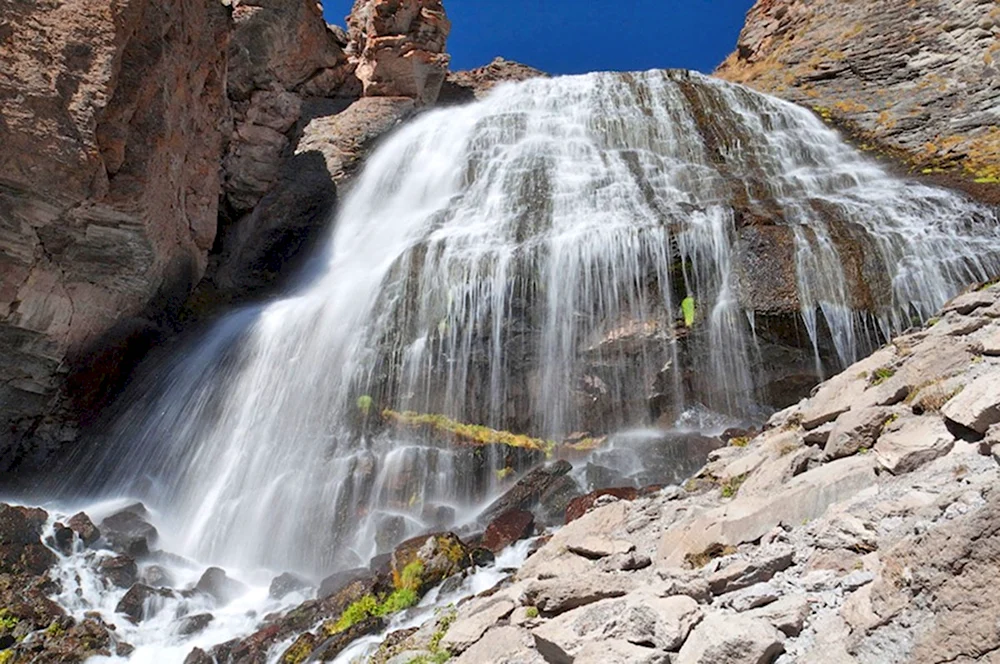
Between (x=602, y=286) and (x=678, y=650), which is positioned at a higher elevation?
(x=602, y=286)

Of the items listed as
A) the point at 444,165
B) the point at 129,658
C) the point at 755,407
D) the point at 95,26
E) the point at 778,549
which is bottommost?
the point at 129,658

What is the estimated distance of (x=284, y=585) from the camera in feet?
28.6

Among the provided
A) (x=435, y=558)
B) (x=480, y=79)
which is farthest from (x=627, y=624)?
(x=480, y=79)

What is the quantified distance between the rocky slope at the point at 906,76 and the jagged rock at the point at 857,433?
450 inches

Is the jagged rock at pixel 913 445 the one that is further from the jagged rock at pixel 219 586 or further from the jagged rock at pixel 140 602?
the jagged rock at pixel 140 602

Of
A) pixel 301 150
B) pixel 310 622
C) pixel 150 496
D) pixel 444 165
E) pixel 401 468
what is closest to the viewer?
pixel 310 622

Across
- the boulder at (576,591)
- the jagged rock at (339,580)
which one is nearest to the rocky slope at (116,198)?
the jagged rock at (339,580)

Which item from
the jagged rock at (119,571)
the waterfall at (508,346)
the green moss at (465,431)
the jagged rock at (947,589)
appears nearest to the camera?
the jagged rock at (947,589)

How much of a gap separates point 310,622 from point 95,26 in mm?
9983

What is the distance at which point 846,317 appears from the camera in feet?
35.8

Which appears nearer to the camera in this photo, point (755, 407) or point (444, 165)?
point (755, 407)

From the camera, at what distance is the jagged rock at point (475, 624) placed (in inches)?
176

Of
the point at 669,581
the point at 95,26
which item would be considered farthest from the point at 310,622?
the point at 95,26

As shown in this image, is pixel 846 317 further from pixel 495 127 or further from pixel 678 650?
pixel 495 127
